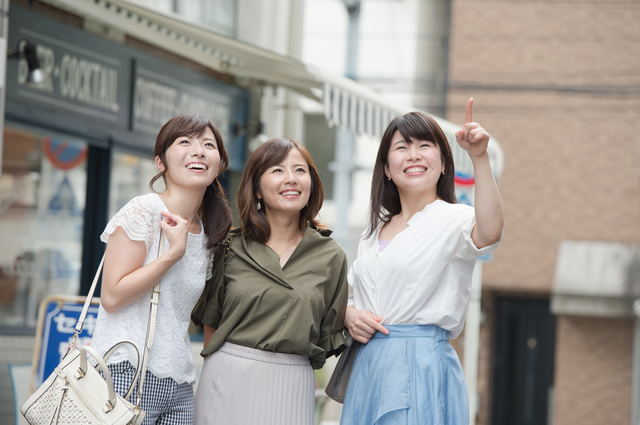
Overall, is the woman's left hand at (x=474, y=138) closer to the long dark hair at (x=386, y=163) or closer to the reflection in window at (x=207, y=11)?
the long dark hair at (x=386, y=163)

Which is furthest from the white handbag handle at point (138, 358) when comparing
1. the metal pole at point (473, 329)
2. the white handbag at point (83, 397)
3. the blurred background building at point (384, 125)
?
the metal pole at point (473, 329)

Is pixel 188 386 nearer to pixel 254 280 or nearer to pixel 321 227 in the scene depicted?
pixel 254 280

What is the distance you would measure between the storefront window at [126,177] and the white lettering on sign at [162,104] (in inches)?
16.3

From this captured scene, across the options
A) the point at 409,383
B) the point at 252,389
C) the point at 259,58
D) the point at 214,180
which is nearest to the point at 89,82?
the point at 259,58

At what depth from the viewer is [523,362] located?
15070 mm

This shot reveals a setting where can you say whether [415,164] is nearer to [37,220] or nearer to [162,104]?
[37,220]

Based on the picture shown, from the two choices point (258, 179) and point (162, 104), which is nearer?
point (258, 179)

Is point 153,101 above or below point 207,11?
below

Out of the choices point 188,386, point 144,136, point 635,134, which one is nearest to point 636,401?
point 635,134

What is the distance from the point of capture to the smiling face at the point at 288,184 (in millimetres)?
2762

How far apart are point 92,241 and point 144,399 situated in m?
4.19

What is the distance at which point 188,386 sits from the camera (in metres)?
2.63

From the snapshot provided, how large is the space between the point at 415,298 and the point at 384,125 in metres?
3.24

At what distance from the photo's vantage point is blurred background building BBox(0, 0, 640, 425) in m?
5.68
